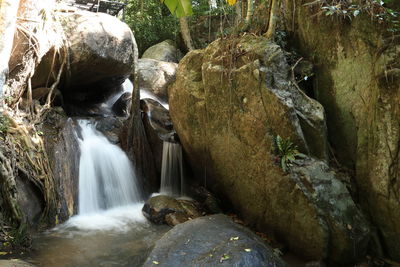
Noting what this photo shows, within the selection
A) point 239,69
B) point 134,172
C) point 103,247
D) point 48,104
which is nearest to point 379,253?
point 239,69

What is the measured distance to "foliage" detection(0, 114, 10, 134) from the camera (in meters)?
5.20

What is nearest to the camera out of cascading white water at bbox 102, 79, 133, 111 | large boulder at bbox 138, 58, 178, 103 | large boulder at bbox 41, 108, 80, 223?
large boulder at bbox 41, 108, 80, 223

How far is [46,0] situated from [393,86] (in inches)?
258

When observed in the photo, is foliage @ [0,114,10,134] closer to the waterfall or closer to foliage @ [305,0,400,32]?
the waterfall

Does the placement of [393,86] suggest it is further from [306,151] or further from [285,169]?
[285,169]

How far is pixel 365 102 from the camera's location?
520 centimetres

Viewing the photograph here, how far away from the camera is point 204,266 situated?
376cm

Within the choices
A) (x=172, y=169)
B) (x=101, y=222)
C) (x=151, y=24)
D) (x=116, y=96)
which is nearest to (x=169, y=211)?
(x=101, y=222)

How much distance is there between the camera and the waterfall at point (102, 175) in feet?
21.8

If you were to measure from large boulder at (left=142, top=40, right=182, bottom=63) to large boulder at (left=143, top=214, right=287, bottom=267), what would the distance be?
10.2 m

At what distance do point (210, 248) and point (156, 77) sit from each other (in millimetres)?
8031

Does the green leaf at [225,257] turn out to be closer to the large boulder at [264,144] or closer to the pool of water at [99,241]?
the pool of water at [99,241]

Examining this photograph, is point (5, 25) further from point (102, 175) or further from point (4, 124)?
point (102, 175)

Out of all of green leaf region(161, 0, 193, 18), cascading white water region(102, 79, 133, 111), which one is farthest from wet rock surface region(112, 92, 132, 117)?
green leaf region(161, 0, 193, 18)
